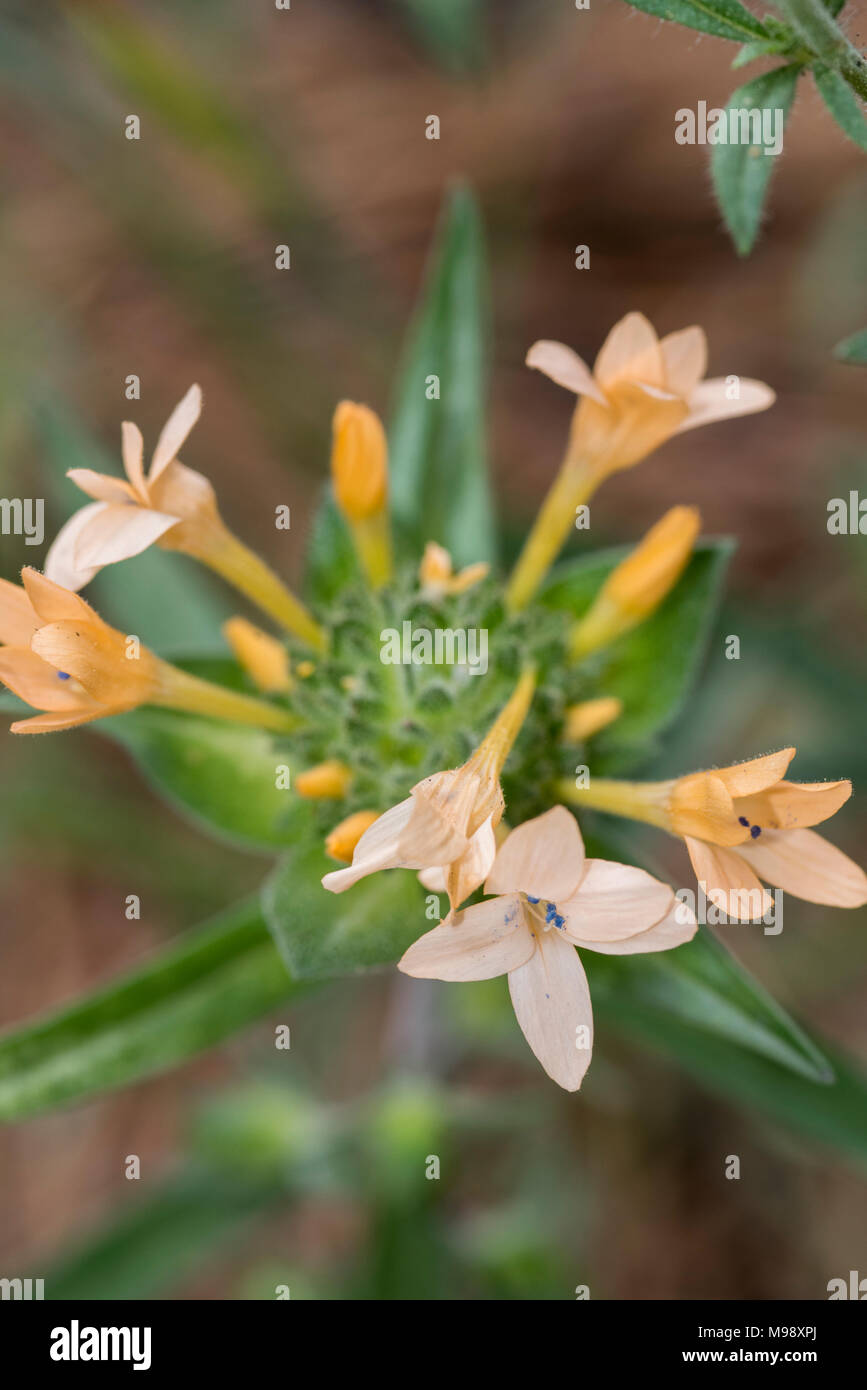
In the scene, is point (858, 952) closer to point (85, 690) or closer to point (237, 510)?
point (237, 510)

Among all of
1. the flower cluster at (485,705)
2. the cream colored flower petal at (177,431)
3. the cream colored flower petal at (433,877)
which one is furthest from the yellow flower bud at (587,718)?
the cream colored flower petal at (177,431)

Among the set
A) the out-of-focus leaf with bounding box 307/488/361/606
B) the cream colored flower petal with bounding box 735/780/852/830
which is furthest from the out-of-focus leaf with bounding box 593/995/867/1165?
the out-of-focus leaf with bounding box 307/488/361/606

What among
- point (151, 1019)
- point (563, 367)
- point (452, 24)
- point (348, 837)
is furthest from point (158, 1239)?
point (452, 24)

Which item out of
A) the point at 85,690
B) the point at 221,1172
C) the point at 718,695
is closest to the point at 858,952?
the point at 718,695

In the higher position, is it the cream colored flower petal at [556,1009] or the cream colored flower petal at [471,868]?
the cream colored flower petal at [471,868]

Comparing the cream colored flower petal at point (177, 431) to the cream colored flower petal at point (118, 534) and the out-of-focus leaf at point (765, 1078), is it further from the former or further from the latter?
the out-of-focus leaf at point (765, 1078)

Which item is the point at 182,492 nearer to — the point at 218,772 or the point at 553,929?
the point at 218,772
